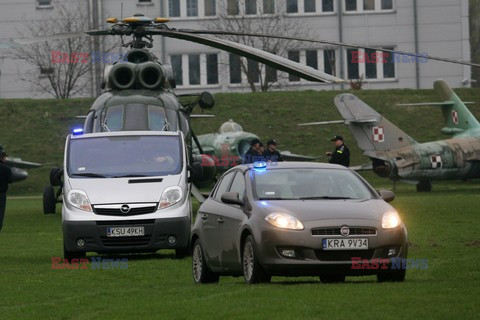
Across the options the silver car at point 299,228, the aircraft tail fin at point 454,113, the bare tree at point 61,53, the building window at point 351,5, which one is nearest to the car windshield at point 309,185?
the silver car at point 299,228

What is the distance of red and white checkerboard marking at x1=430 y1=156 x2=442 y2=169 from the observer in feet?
144

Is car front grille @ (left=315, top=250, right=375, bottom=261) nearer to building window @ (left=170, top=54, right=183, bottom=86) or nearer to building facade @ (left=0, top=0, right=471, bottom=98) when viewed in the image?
building facade @ (left=0, top=0, right=471, bottom=98)

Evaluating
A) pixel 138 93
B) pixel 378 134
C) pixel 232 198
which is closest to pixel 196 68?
pixel 378 134

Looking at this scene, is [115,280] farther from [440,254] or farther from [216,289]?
[440,254]

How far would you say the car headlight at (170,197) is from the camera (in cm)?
1914

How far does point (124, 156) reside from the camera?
2028 cm

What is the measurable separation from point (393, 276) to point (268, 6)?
56.7m

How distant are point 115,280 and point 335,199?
130 inches

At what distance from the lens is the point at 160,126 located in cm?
2480

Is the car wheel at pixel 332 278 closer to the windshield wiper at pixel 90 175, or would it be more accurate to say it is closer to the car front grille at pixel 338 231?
the car front grille at pixel 338 231

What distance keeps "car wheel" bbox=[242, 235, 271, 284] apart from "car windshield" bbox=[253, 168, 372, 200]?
74cm

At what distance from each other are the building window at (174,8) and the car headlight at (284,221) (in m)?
59.1

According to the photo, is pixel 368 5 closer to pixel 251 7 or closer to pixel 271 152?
pixel 251 7

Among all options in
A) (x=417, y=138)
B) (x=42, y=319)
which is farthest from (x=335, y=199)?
(x=417, y=138)
